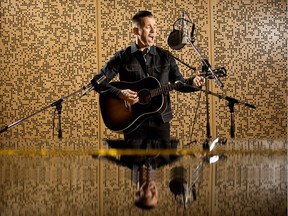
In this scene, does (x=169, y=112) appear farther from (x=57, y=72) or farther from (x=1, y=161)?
(x=57, y=72)

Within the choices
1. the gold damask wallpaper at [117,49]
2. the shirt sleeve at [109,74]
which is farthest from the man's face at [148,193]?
the gold damask wallpaper at [117,49]

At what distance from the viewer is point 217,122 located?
15.9 ft

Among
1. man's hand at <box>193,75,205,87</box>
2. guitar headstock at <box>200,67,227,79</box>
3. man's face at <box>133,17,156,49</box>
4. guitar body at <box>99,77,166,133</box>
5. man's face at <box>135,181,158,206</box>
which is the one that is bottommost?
man's face at <box>135,181,158,206</box>

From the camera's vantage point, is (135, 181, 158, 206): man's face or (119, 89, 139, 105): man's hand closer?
(135, 181, 158, 206): man's face

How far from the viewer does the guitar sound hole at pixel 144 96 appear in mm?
2603

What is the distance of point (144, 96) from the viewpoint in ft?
8.59

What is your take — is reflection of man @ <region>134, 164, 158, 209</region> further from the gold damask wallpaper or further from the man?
the gold damask wallpaper

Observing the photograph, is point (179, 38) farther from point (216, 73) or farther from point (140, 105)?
point (140, 105)

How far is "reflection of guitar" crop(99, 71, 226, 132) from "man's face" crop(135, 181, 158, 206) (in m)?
1.76

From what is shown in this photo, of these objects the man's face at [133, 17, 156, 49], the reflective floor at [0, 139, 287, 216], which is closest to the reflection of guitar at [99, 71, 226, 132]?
the man's face at [133, 17, 156, 49]

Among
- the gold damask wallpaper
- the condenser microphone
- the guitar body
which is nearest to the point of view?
the guitar body

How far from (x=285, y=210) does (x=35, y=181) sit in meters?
0.56

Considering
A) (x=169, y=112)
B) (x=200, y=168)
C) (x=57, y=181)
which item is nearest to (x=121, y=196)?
(x=57, y=181)

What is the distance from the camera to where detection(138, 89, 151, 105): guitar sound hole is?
260 cm
